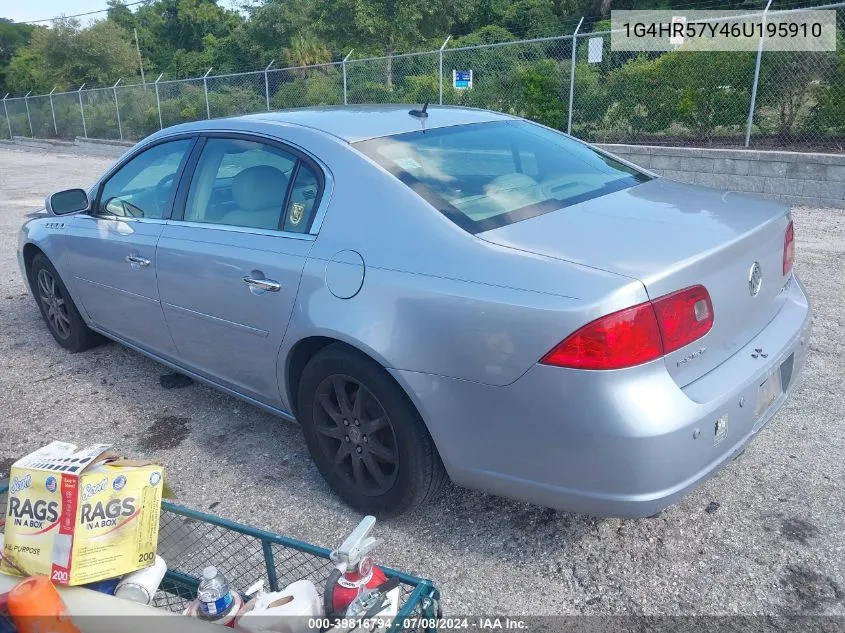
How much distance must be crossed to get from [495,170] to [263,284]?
1.08m

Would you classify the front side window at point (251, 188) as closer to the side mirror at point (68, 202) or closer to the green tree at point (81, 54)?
the side mirror at point (68, 202)

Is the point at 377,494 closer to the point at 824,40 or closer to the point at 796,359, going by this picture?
the point at 796,359

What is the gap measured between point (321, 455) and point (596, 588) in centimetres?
121

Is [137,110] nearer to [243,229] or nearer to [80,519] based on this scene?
[243,229]

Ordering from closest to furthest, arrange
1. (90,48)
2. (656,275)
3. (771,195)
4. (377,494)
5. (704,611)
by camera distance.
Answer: (656,275), (704,611), (377,494), (771,195), (90,48)

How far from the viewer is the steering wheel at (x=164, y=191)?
3.77m

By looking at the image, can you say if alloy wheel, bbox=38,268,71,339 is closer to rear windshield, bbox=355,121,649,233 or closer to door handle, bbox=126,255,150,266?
door handle, bbox=126,255,150,266

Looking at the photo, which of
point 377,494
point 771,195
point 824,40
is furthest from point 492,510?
point 824,40

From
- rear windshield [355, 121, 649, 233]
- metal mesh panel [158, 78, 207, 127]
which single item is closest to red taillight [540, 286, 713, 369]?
rear windshield [355, 121, 649, 233]

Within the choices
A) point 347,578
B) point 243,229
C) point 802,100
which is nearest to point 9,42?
point 802,100

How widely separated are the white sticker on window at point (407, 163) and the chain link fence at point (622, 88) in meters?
8.08

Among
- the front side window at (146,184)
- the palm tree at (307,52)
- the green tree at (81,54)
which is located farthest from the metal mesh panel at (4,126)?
the front side window at (146,184)

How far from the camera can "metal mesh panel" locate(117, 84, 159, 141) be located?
21.6m

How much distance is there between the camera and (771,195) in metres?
9.08
